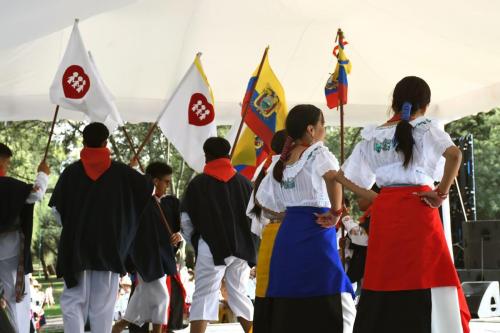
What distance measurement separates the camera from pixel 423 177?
4.06m

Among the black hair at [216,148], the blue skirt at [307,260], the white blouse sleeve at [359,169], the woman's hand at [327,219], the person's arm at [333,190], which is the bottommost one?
the blue skirt at [307,260]

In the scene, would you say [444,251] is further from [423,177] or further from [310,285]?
[310,285]

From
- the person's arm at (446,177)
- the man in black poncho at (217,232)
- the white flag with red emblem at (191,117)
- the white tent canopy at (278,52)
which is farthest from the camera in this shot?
the white tent canopy at (278,52)

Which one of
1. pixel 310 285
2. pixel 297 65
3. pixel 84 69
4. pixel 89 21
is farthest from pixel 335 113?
pixel 310 285

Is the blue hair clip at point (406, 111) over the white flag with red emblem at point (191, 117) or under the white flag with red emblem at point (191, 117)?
under

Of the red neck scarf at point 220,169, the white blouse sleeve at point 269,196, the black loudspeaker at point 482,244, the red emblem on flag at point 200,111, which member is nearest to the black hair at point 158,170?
the red emblem on flag at point 200,111

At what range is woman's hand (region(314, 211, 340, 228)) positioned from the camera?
4570 mm

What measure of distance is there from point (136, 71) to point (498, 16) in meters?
3.90

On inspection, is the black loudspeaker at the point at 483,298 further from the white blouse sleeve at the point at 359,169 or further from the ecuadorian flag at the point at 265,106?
the white blouse sleeve at the point at 359,169

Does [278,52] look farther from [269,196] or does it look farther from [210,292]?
[269,196]

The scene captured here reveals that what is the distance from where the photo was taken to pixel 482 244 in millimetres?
10664

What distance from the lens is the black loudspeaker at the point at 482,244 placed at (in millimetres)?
10547

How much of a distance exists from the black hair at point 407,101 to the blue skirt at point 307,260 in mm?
798

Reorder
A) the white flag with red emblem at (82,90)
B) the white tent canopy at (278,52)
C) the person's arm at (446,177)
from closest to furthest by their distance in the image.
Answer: the person's arm at (446,177)
the white flag with red emblem at (82,90)
the white tent canopy at (278,52)
